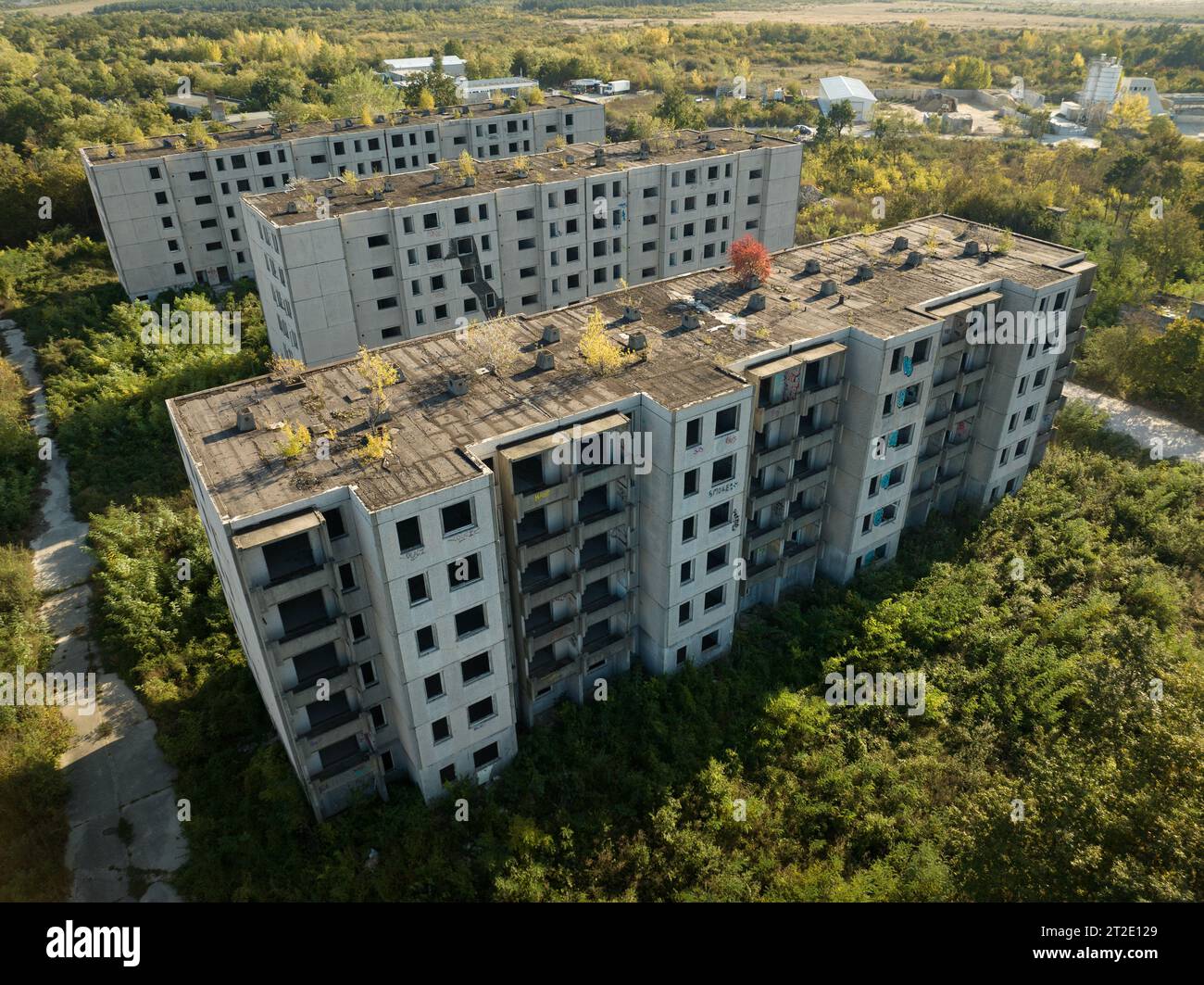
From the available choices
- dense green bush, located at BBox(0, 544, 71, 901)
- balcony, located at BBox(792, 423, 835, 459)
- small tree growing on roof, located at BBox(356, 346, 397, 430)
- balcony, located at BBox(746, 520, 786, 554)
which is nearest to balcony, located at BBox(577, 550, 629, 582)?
balcony, located at BBox(746, 520, 786, 554)

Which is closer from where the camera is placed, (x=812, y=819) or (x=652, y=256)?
(x=812, y=819)

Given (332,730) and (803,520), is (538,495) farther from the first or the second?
(803,520)

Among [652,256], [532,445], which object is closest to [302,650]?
[532,445]

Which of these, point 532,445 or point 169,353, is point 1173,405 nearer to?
point 532,445

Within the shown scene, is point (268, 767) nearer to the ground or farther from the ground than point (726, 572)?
nearer to the ground

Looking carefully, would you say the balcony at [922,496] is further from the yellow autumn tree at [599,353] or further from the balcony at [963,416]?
the yellow autumn tree at [599,353]

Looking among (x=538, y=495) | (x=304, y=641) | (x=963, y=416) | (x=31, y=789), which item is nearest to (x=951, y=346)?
(x=963, y=416)
